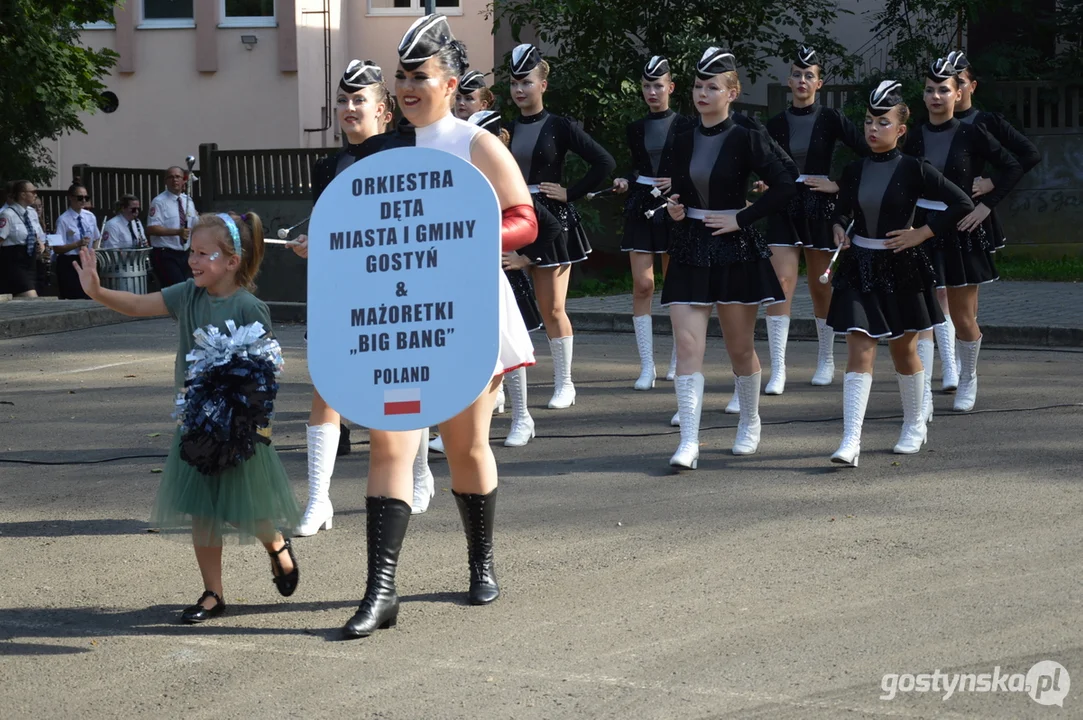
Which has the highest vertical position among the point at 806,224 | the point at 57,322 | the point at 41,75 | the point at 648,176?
the point at 41,75

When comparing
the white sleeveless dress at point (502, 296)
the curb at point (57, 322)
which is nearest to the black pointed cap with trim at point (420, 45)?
the white sleeveless dress at point (502, 296)

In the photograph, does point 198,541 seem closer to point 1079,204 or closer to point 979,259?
point 979,259

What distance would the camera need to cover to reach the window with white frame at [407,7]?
29.9 meters

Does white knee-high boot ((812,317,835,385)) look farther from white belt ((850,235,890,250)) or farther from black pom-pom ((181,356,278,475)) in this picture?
black pom-pom ((181,356,278,475))

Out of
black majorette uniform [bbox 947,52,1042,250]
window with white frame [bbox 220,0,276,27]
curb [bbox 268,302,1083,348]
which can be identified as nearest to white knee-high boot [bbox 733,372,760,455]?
black majorette uniform [bbox 947,52,1042,250]

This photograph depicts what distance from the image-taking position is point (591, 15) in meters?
19.6

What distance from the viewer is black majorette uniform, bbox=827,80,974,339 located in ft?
25.3

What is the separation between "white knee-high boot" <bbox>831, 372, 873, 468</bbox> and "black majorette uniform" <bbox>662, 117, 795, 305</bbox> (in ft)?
1.92

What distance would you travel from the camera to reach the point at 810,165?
1018 centimetres

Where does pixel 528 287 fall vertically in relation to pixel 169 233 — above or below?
above

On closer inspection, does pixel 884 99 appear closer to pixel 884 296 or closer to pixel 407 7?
pixel 884 296

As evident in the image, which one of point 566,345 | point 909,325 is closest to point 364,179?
point 909,325

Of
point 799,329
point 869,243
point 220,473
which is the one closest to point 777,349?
point 869,243

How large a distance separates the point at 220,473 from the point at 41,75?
55.1 ft
